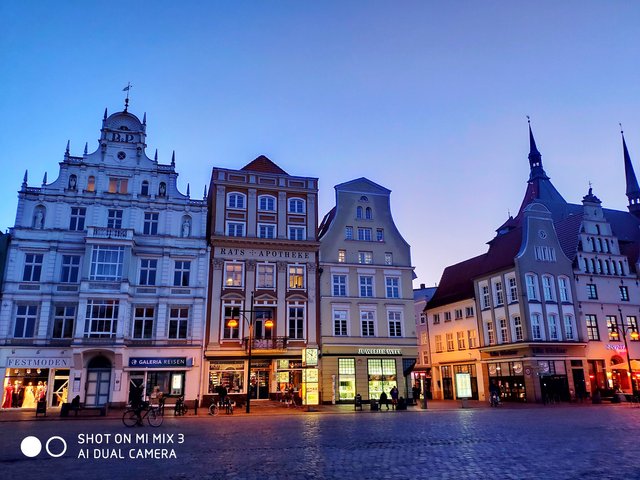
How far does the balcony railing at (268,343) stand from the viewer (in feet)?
127

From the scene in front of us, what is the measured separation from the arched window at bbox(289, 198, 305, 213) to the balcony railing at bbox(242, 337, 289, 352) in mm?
11445

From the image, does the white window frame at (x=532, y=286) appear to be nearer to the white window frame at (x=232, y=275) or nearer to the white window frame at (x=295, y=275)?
the white window frame at (x=295, y=275)

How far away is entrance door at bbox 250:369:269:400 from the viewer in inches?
1548

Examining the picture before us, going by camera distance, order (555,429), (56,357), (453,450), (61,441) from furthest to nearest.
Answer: (56,357)
(555,429)
(61,441)
(453,450)

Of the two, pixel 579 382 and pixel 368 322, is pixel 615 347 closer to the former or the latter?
pixel 579 382

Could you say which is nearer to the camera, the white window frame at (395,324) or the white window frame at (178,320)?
the white window frame at (178,320)

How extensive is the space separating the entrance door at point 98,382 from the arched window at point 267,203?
17157mm

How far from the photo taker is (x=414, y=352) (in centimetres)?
4356

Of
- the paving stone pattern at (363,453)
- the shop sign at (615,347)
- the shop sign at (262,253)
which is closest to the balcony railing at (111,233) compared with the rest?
the shop sign at (262,253)

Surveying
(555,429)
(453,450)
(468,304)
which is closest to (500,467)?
(453,450)

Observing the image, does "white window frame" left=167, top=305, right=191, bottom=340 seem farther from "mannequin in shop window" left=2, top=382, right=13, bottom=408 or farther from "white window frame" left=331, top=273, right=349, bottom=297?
"white window frame" left=331, top=273, right=349, bottom=297

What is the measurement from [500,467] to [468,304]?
42230 millimetres

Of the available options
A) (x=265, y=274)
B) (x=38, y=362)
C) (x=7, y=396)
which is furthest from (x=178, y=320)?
(x=7, y=396)

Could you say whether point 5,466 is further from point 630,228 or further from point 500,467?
point 630,228
